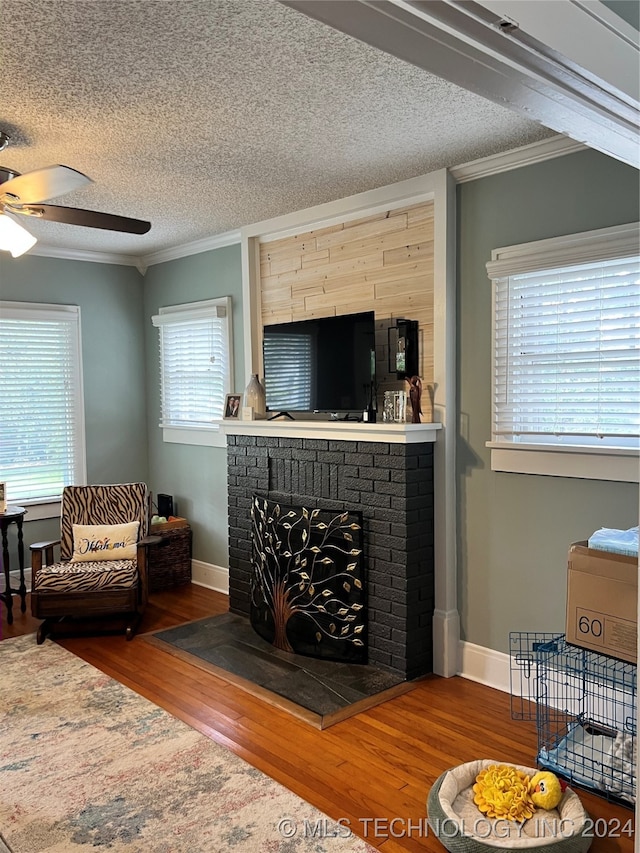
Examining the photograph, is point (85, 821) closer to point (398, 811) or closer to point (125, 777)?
point (125, 777)

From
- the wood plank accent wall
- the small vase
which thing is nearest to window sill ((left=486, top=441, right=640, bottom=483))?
the wood plank accent wall

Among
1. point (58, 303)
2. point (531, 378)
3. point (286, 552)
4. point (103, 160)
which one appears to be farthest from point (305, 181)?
point (58, 303)

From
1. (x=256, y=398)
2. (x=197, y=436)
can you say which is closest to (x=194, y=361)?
(x=197, y=436)

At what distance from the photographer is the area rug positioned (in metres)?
2.35

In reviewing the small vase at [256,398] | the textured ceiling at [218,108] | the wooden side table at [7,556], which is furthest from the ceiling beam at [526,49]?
the wooden side table at [7,556]

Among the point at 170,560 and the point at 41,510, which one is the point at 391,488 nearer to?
the point at 170,560

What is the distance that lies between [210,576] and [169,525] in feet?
1.67

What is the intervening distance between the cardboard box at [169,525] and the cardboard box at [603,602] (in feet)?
11.6

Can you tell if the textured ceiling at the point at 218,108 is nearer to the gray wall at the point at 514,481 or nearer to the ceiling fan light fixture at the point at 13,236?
the gray wall at the point at 514,481

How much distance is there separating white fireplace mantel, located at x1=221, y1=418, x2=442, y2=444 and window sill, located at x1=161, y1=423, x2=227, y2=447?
60 cm

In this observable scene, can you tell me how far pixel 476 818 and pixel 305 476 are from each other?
2110mm

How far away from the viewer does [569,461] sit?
312 cm

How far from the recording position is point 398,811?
2.47 metres

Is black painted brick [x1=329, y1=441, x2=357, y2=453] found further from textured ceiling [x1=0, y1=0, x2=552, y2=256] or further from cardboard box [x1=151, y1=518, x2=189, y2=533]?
cardboard box [x1=151, y1=518, x2=189, y2=533]
